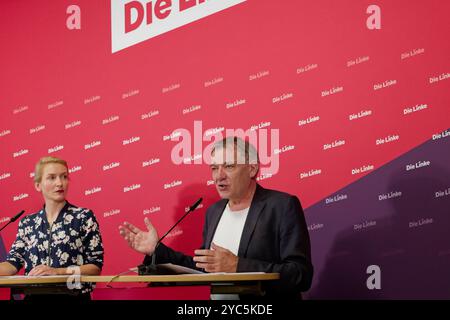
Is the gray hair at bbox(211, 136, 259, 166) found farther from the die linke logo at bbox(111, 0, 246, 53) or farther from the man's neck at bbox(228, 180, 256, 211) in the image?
the die linke logo at bbox(111, 0, 246, 53)

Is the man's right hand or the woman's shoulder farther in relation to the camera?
the woman's shoulder

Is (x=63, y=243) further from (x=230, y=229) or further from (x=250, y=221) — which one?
(x=250, y=221)

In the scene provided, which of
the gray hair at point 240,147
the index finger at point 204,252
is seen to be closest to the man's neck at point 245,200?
the gray hair at point 240,147

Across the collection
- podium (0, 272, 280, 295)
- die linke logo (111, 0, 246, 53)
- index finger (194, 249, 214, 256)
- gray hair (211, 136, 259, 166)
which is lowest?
podium (0, 272, 280, 295)

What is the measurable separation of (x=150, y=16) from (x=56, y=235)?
1874 mm

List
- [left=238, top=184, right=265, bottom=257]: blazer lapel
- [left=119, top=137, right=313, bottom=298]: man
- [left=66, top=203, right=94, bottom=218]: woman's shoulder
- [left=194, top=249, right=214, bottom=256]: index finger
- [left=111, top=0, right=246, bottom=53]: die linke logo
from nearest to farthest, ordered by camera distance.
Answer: [left=194, top=249, right=214, bottom=256]: index finger
[left=119, top=137, right=313, bottom=298]: man
[left=238, top=184, right=265, bottom=257]: blazer lapel
[left=66, top=203, right=94, bottom=218]: woman's shoulder
[left=111, top=0, right=246, bottom=53]: die linke logo

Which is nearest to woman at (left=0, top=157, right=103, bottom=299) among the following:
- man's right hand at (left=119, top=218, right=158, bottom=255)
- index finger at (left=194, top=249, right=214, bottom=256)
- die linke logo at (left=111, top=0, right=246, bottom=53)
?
man's right hand at (left=119, top=218, right=158, bottom=255)

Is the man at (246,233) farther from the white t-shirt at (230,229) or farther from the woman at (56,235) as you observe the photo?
the woman at (56,235)

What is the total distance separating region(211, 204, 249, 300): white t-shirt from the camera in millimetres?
3604

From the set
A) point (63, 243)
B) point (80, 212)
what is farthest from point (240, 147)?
point (63, 243)

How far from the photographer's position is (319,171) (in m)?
4.38

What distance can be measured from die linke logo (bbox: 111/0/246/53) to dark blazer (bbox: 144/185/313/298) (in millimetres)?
1761

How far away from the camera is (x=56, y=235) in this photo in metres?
4.14

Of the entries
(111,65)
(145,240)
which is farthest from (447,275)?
(111,65)
